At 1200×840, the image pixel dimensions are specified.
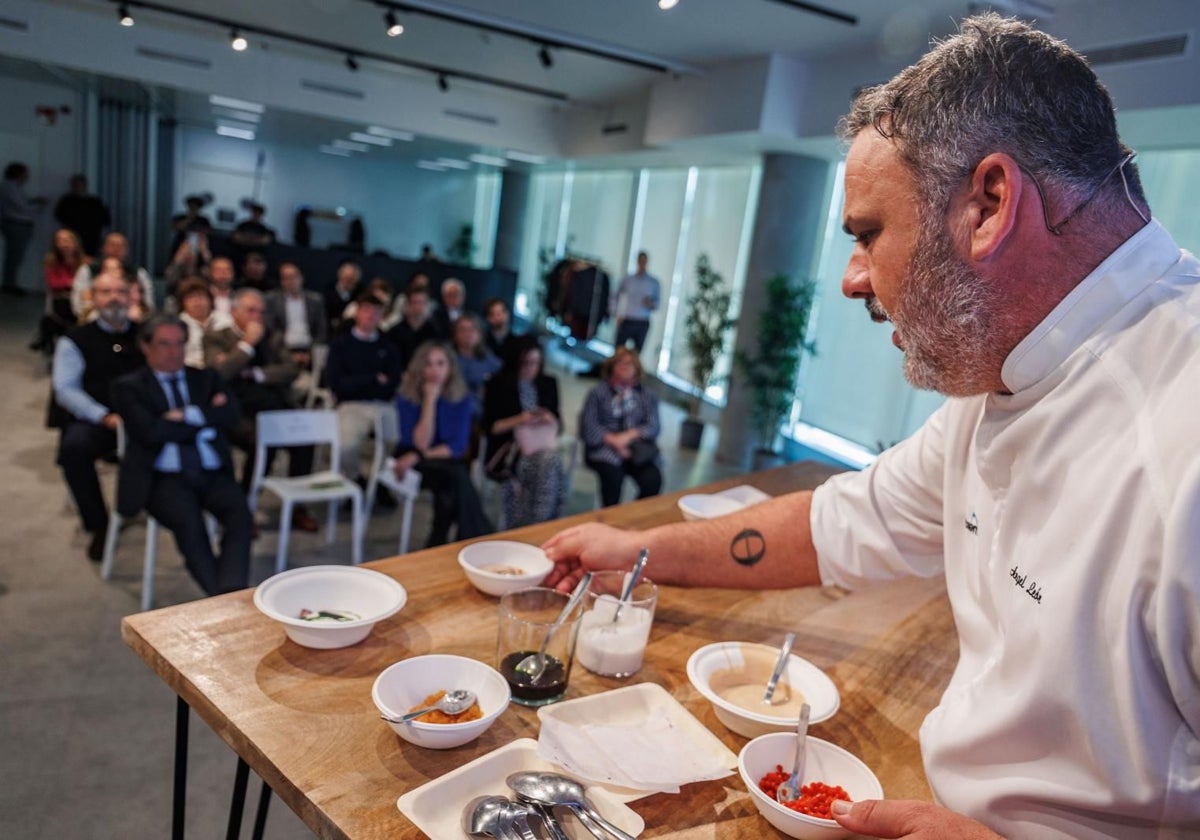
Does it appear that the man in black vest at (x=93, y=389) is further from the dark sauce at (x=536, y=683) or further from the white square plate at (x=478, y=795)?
the white square plate at (x=478, y=795)

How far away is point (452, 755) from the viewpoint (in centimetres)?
105

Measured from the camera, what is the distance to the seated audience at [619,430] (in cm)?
442

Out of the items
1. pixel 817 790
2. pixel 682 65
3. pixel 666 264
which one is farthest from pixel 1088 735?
pixel 666 264

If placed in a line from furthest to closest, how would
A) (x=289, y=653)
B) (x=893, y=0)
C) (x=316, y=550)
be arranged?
(x=893, y=0)
(x=316, y=550)
(x=289, y=653)

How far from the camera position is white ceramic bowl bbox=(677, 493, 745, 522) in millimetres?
2008

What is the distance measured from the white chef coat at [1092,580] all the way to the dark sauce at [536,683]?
498mm

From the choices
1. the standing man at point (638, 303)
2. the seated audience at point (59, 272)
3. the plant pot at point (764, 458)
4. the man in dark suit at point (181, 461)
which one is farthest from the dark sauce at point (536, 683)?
the standing man at point (638, 303)

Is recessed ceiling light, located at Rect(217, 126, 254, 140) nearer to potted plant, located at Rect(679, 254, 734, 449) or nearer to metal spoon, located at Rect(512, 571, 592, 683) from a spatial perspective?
potted plant, located at Rect(679, 254, 734, 449)

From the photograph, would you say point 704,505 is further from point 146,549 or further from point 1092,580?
point 146,549

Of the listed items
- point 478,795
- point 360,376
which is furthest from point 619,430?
point 478,795

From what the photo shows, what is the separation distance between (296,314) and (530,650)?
557cm

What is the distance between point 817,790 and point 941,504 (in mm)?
524

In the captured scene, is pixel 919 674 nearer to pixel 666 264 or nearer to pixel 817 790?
pixel 817 790

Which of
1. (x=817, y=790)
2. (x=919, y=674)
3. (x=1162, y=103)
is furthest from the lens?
(x=1162, y=103)
